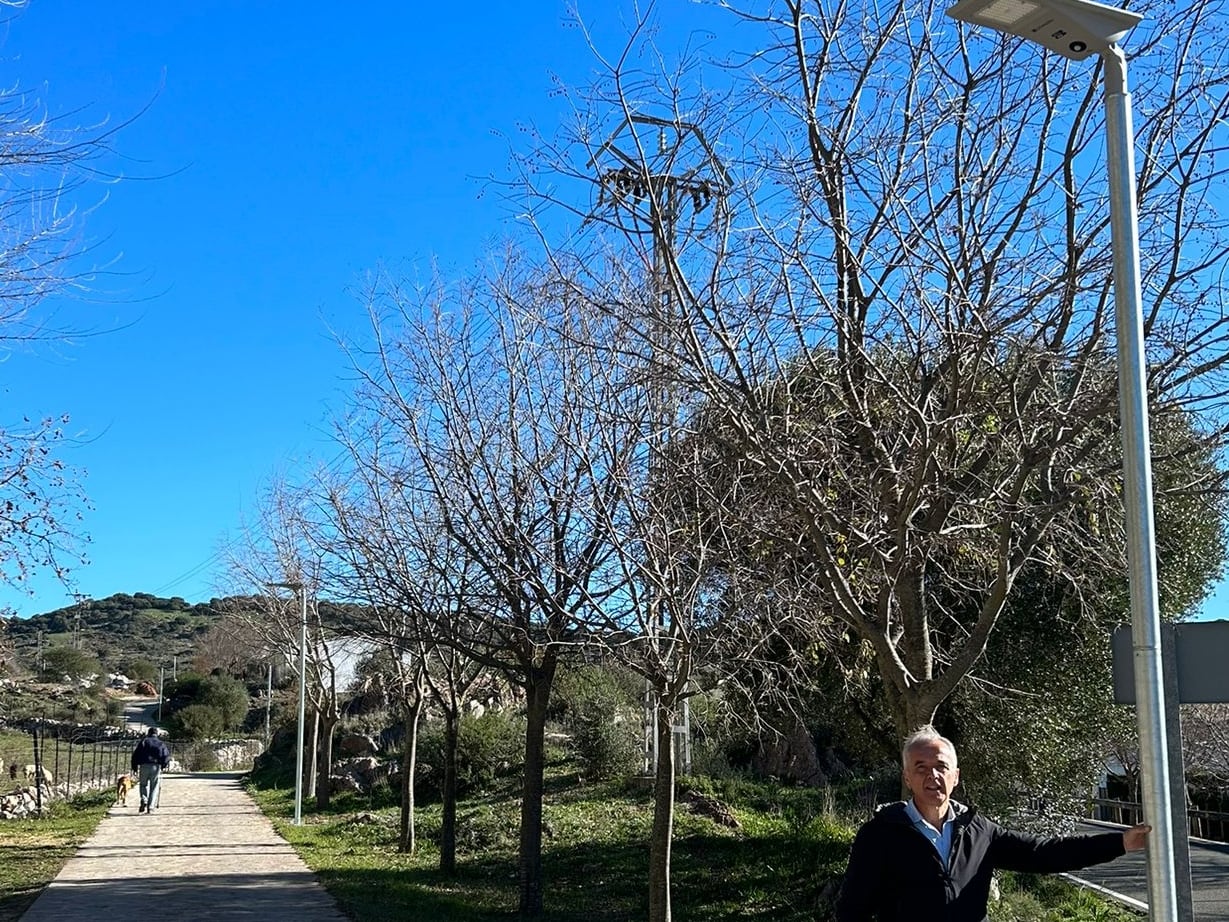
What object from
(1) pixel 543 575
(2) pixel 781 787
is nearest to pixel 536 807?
(1) pixel 543 575

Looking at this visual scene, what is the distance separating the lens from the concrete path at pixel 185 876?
13086 millimetres

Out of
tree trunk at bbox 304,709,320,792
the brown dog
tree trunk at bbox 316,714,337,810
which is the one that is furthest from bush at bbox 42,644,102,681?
tree trunk at bbox 316,714,337,810

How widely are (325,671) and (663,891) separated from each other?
66.2 feet

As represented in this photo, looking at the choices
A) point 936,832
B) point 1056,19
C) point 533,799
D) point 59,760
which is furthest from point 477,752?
point 1056,19

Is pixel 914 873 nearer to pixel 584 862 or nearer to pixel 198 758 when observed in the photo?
pixel 584 862

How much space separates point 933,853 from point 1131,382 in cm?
206

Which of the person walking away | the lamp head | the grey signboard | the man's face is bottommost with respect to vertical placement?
the person walking away

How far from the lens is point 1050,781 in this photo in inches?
615

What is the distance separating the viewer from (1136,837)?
15.0ft

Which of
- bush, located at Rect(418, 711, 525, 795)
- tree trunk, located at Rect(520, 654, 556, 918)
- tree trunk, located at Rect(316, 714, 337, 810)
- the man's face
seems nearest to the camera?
the man's face

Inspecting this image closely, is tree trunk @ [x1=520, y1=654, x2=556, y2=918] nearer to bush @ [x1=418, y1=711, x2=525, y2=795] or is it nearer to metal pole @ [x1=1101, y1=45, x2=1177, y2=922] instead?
metal pole @ [x1=1101, y1=45, x2=1177, y2=922]

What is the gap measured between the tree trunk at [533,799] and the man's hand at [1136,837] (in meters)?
9.97

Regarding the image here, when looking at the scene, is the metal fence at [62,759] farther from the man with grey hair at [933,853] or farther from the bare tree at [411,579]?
the man with grey hair at [933,853]

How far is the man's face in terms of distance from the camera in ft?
14.6
